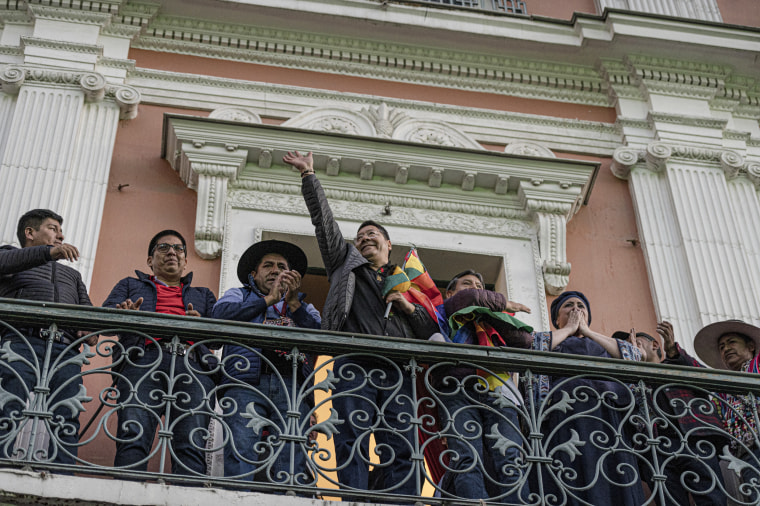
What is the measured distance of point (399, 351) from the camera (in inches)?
251

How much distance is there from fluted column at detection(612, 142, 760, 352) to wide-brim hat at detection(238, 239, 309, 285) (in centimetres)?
302

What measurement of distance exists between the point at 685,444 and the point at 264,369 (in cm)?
222

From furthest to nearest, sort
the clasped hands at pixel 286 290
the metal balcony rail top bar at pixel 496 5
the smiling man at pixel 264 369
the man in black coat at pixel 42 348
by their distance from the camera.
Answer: the metal balcony rail top bar at pixel 496 5
the clasped hands at pixel 286 290
the smiling man at pixel 264 369
the man in black coat at pixel 42 348

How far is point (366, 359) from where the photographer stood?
6496 mm

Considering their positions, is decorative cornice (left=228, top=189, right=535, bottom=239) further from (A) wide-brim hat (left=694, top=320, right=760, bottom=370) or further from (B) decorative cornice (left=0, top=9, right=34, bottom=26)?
(B) decorative cornice (left=0, top=9, right=34, bottom=26)

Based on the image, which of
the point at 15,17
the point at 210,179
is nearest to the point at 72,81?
the point at 15,17

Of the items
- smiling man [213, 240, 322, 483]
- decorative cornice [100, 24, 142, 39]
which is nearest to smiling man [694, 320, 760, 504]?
smiling man [213, 240, 322, 483]

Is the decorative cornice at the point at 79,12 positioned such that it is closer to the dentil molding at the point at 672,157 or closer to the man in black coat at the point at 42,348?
the man in black coat at the point at 42,348

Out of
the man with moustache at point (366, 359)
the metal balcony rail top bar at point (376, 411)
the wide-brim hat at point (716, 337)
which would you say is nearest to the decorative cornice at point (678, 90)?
the wide-brim hat at point (716, 337)

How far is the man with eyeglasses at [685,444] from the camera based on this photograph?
6383 mm

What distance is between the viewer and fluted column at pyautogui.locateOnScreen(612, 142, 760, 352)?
8992mm

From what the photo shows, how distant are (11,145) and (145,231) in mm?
1151

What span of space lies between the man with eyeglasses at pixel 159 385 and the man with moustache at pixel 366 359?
2.31ft

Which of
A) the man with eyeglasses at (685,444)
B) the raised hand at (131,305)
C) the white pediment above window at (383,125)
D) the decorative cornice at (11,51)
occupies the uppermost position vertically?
the decorative cornice at (11,51)
